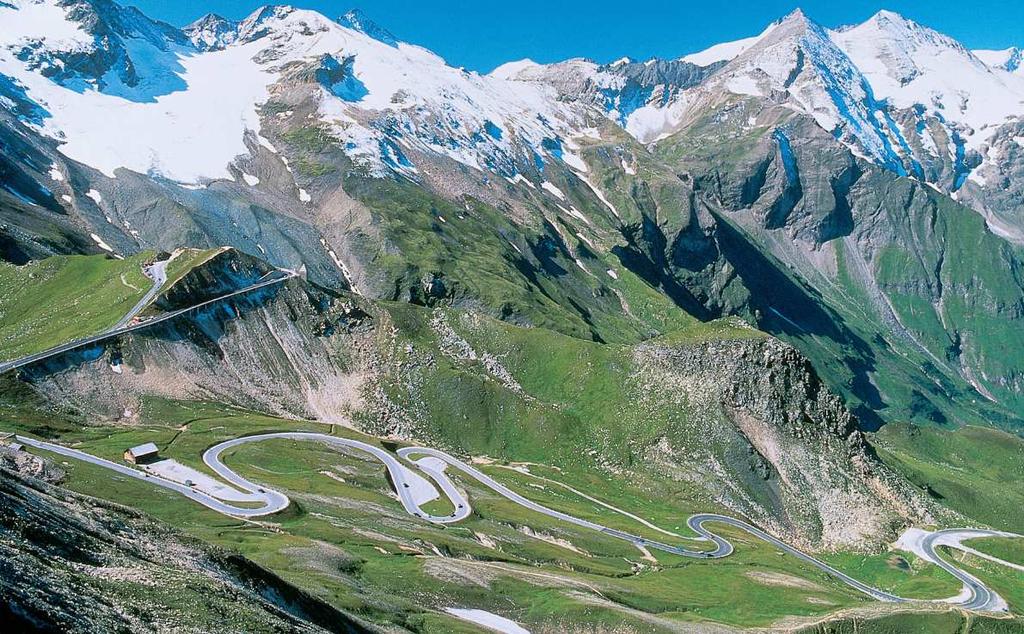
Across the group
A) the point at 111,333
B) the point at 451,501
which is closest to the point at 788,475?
the point at 451,501

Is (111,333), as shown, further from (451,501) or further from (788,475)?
(788,475)

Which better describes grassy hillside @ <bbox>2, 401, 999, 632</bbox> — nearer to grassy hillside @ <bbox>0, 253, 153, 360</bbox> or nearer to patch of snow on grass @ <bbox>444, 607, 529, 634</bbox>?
patch of snow on grass @ <bbox>444, 607, 529, 634</bbox>

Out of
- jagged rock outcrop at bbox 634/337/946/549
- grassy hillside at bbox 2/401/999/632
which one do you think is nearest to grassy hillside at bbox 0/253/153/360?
grassy hillside at bbox 2/401/999/632

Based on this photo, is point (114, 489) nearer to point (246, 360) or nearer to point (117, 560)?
point (117, 560)

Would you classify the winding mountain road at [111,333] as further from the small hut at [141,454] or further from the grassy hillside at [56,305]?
the small hut at [141,454]

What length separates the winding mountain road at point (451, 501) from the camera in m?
105

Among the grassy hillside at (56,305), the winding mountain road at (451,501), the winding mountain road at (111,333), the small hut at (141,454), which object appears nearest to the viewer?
the winding mountain road at (451,501)

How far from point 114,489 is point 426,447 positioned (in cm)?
9383

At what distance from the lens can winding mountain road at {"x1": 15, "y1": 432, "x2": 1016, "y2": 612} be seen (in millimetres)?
105438

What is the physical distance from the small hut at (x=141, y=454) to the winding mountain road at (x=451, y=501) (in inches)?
119

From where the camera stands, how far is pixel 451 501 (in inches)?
5404

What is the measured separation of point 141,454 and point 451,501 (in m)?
52.5

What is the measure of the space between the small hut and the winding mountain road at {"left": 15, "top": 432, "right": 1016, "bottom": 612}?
3.02 m

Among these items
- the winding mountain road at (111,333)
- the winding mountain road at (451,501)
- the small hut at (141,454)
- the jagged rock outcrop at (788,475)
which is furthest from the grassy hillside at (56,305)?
the jagged rock outcrop at (788,475)
